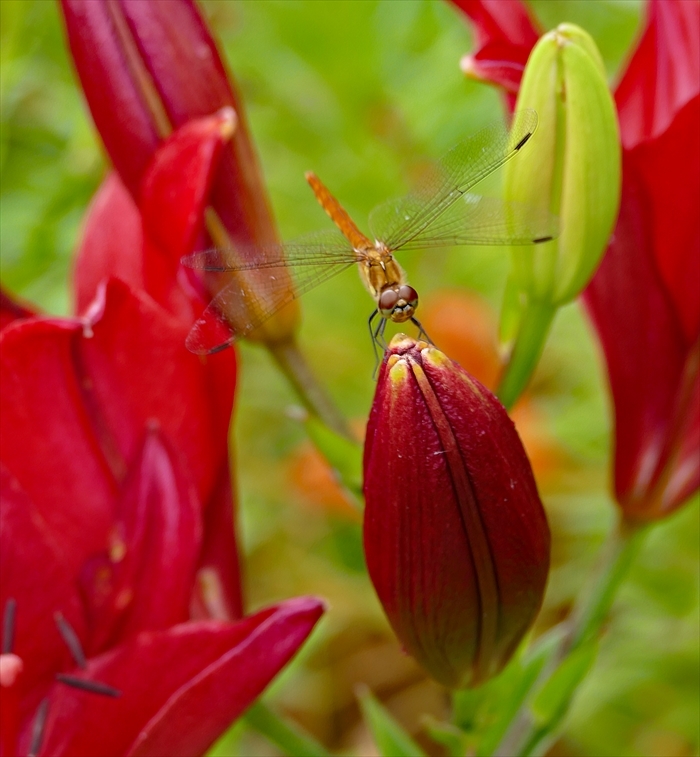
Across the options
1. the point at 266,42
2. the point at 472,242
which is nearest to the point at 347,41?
the point at 266,42

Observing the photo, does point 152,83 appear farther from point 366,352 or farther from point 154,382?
point 366,352

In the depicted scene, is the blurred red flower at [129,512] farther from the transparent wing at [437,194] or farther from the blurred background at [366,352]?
the blurred background at [366,352]

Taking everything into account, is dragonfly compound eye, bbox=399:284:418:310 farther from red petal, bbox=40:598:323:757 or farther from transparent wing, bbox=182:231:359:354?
red petal, bbox=40:598:323:757

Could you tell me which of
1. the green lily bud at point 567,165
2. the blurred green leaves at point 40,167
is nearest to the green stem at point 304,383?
the green lily bud at point 567,165

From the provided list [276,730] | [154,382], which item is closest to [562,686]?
[276,730]

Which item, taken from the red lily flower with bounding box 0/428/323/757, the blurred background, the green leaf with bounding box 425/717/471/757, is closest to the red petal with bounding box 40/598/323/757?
the red lily flower with bounding box 0/428/323/757
